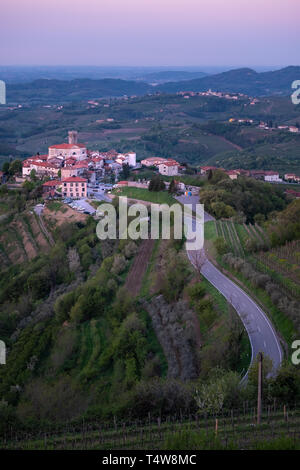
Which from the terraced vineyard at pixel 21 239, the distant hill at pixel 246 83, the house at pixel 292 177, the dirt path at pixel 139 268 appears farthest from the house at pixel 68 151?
the distant hill at pixel 246 83

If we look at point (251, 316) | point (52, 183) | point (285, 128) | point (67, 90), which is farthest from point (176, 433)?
point (67, 90)

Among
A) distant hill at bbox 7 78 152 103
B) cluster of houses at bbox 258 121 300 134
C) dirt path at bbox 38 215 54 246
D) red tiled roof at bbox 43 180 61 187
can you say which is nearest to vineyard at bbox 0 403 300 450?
dirt path at bbox 38 215 54 246

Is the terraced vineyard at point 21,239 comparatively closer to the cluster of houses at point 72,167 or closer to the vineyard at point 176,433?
the cluster of houses at point 72,167

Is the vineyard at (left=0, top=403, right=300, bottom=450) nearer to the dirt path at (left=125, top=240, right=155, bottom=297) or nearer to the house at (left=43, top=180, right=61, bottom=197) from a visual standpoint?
the dirt path at (left=125, top=240, right=155, bottom=297)

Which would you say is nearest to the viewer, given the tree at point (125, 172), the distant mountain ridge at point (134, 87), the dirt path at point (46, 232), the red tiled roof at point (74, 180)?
the dirt path at point (46, 232)

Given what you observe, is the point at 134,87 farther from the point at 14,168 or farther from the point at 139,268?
the point at 139,268

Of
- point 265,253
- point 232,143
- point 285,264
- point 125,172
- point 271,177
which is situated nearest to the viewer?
point 285,264
